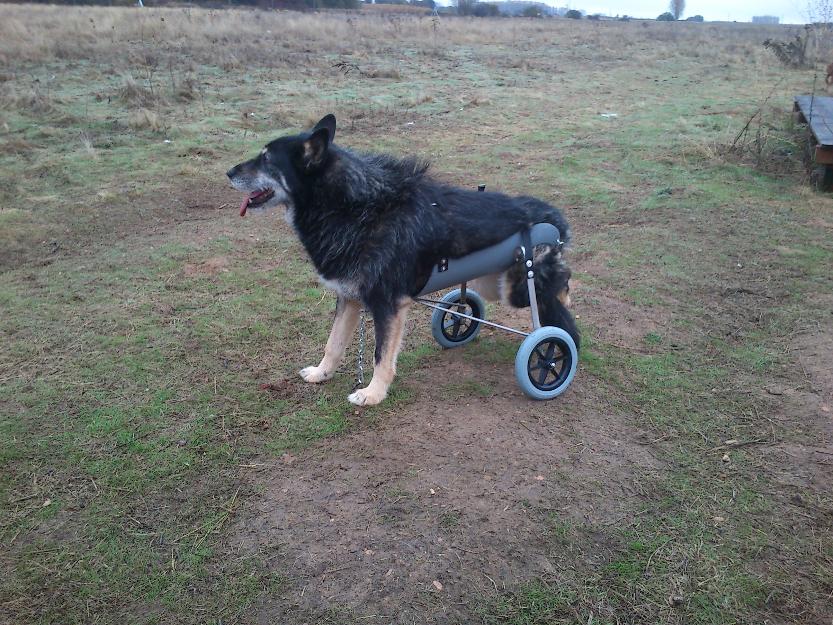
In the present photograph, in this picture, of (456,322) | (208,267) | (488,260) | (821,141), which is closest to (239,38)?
(208,267)

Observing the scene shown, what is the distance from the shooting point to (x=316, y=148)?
12.3 ft

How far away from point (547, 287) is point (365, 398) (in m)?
1.46

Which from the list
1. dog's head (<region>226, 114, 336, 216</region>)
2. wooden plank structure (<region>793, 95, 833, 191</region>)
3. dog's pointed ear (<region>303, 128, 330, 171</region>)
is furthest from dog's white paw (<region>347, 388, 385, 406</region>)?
wooden plank structure (<region>793, 95, 833, 191</region>)

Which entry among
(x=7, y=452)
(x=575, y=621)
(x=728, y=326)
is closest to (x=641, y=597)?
(x=575, y=621)

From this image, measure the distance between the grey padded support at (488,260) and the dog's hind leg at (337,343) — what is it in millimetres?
580

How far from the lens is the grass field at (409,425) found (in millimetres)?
2850

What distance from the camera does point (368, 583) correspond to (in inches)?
112

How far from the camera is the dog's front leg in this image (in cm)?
395

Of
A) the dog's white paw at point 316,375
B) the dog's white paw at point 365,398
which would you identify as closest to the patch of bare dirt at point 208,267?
the dog's white paw at point 316,375

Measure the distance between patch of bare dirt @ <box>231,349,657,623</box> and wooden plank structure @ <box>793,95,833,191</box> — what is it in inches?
264

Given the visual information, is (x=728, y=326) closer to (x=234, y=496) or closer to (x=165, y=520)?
(x=234, y=496)

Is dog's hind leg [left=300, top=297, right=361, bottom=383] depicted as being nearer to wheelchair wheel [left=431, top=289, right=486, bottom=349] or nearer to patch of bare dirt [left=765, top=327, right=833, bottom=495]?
wheelchair wheel [left=431, top=289, right=486, bottom=349]

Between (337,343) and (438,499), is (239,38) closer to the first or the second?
(337,343)

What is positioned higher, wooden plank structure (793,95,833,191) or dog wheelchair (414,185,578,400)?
wooden plank structure (793,95,833,191)
